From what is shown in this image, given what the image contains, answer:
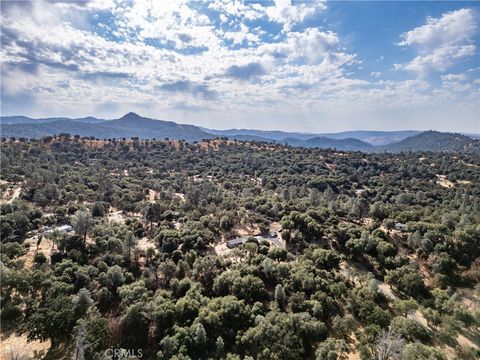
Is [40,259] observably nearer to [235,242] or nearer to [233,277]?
[233,277]

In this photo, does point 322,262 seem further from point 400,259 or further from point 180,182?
point 180,182

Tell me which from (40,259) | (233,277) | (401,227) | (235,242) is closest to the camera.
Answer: (233,277)

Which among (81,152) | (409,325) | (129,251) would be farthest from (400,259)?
(81,152)

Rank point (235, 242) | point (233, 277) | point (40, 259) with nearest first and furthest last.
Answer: point (233, 277)
point (40, 259)
point (235, 242)
